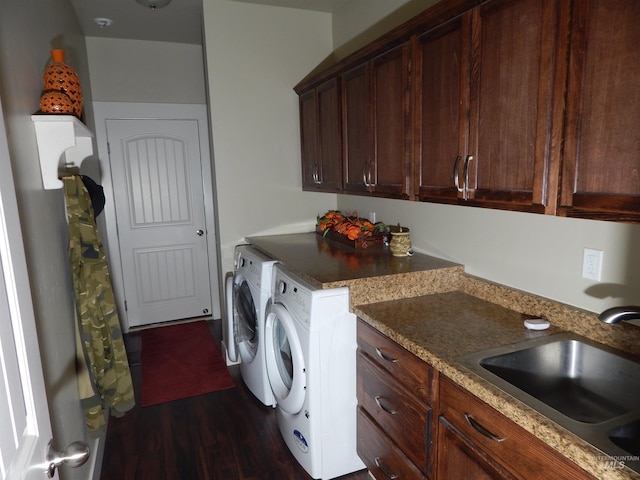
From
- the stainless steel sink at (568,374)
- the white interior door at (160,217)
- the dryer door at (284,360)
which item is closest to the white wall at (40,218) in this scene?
the dryer door at (284,360)

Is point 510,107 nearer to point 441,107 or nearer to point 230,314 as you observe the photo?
point 441,107

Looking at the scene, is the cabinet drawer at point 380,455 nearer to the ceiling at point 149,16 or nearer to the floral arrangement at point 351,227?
the floral arrangement at point 351,227

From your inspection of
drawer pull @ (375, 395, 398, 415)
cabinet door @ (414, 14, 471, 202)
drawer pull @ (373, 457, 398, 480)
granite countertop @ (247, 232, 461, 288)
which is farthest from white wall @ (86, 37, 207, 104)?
drawer pull @ (373, 457, 398, 480)

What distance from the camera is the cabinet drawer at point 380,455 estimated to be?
1.61 m

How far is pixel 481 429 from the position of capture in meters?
1.22

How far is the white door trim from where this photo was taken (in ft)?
12.3

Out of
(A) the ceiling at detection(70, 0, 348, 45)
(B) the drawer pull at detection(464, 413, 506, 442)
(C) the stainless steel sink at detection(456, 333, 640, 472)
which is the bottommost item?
(B) the drawer pull at detection(464, 413, 506, 442)

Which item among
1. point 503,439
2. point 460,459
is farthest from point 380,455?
point 503,439

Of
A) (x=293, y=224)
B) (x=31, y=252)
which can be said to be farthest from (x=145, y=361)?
(x=31, y=252)

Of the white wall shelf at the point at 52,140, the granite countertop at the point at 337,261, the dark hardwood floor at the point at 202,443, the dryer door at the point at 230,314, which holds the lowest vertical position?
the dark hardwood floor at the point at 202,443

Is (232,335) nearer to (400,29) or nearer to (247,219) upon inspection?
(247,219)

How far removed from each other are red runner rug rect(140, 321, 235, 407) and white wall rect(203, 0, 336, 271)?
81cm

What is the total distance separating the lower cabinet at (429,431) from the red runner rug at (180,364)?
58.1 inches

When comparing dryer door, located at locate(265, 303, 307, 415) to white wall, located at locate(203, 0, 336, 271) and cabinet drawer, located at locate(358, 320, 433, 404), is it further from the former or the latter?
white wall, located at locate(203, 0, 336, 271)
